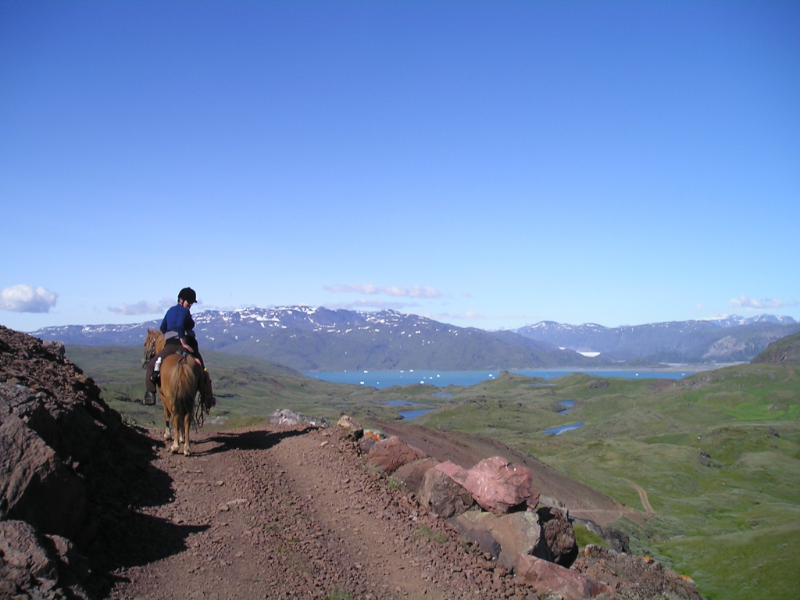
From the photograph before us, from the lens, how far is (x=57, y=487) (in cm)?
797

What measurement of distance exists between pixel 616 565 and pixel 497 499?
612 centimetres

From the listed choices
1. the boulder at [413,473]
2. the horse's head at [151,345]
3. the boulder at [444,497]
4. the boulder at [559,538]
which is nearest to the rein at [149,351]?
the horse's head at [151,345]

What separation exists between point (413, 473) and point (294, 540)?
4628 millimetres

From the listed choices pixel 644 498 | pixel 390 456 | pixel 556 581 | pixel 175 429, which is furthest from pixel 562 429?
pixel 556 581

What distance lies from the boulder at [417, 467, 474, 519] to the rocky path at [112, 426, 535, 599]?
0.46m

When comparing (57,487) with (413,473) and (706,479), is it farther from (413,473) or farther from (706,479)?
(706,479)

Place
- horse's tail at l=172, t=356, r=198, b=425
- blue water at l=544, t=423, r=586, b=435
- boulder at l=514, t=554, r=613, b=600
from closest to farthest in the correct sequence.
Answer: boulder at l=514, t=554, r=613, b=600 → horse's tail at l=172, t=356, r=198, b=425 → blue water at l=544, t=423, r=586, b=435

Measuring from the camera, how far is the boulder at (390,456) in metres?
15.2

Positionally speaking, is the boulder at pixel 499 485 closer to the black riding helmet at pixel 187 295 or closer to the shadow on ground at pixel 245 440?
the shadow on ground at pixel 245 440

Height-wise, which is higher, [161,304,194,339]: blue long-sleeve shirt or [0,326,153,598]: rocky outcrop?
[161,304,194,339]: blue long-sleeve shirt

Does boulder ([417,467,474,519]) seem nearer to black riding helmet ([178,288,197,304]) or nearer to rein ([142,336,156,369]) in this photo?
black riding helmet ([178,288,197,304])

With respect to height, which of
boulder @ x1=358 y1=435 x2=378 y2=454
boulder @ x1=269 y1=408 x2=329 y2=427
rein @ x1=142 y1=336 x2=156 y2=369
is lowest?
boulder @ x1=269 y1=408 x2=329 y2=427

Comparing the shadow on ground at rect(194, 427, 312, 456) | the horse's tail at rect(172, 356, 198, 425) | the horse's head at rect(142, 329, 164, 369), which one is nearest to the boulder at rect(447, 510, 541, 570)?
the shadow on ground at rect(194, 427, 312, 456)

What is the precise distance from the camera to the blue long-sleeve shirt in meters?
16.2
